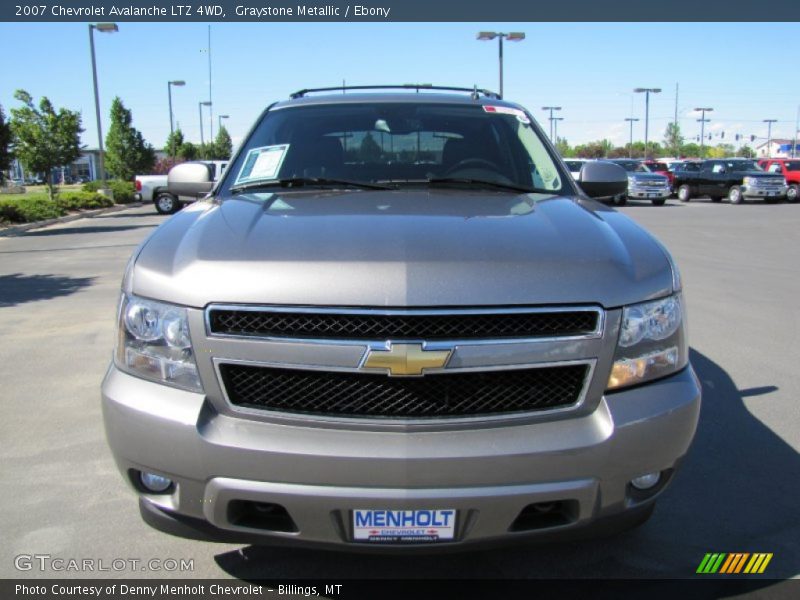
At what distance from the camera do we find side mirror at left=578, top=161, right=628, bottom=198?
395cm

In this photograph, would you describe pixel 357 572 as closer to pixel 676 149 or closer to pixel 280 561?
pixel 280 561

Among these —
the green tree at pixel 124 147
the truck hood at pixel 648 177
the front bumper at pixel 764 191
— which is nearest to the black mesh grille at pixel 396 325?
the truck hood at pixel 648 177

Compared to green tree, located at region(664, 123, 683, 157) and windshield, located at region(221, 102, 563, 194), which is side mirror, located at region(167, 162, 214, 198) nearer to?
windshield, located at region(221, 102, 563, 194)

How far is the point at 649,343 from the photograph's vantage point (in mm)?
2314

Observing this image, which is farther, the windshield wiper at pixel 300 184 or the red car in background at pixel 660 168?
the red car in background at pixel 660 168

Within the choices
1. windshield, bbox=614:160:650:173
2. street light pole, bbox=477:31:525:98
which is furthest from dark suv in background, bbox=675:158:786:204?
street light pole, bbox=477:31:525:98

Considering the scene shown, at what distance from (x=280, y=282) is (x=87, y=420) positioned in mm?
2759

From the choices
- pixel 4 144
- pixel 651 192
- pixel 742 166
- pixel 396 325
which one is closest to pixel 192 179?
pixel 396 325

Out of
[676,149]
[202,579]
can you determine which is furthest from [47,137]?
[676,149]

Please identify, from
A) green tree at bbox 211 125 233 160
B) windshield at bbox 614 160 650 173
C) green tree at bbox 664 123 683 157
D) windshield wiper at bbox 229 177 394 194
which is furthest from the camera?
green tree at bbox 664 123 683 157

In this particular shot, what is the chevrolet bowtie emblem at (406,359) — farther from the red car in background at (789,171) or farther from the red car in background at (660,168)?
the red car in background at (660,168)

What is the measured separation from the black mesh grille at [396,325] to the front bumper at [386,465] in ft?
0.88

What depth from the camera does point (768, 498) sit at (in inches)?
130

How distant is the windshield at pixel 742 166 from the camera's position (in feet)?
95.6
